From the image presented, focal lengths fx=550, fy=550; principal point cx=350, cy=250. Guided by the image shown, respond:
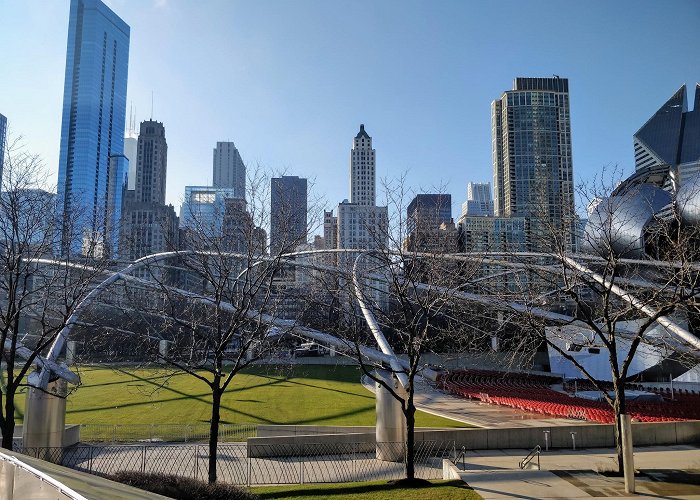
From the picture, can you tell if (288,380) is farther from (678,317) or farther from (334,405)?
(678,317)

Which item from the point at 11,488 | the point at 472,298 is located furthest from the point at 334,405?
the point at 11,488

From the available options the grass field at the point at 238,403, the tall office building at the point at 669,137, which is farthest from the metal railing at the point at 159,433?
the tall office building at the point at 669,137

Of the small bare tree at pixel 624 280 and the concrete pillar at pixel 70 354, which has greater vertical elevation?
the small bare tree at pixel 624 280

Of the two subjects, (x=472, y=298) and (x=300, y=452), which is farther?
(x=472, y=298)

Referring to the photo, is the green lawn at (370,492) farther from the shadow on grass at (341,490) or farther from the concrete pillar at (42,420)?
the concrete pillar at (42,420)

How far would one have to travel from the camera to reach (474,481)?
498 inches

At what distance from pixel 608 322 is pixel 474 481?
479cm

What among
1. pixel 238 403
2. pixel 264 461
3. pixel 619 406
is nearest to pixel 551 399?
pixel 238 403

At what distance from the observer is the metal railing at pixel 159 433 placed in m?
19.6

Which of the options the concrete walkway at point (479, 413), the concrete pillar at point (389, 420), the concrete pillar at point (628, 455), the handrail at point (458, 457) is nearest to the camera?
the concrete pillar at point (628, 455)

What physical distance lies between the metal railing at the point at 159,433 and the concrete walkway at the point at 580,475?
27.6 feet

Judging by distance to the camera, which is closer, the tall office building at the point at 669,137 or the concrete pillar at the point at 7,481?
the concrete pillar at the point at 7,481

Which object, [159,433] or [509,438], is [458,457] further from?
[159,433]

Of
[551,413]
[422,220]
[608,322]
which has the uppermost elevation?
[422,220]
